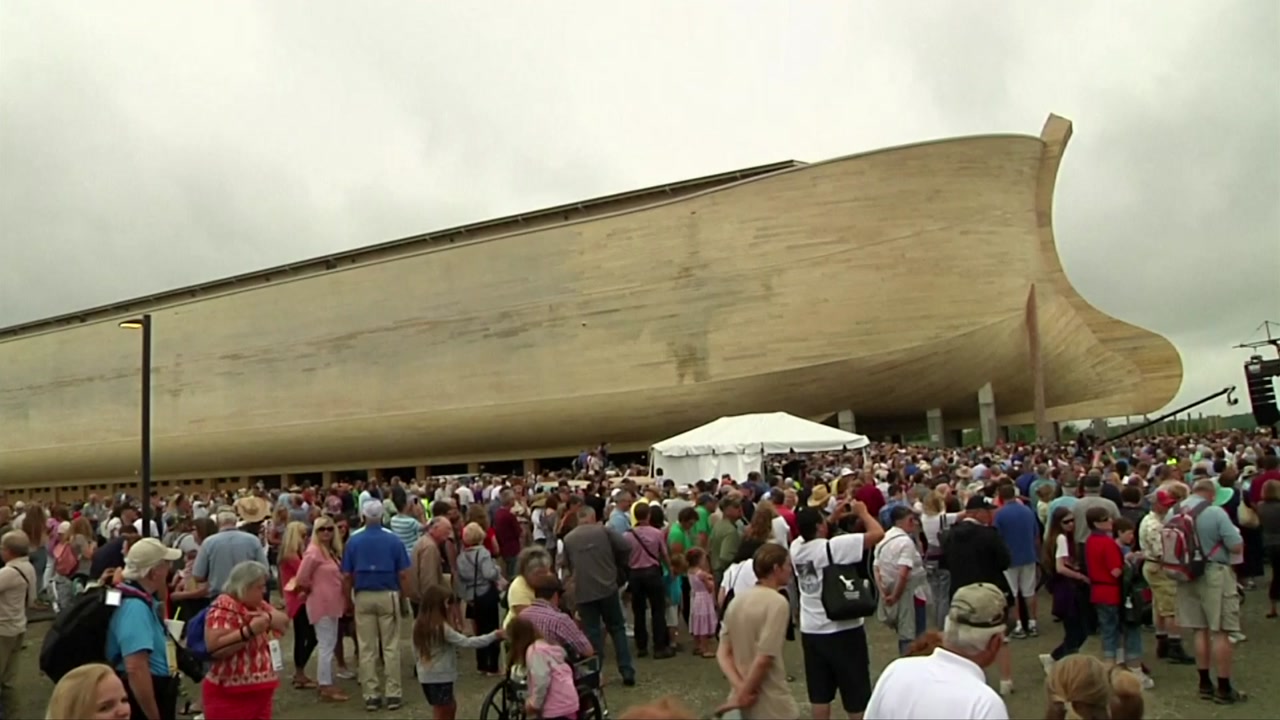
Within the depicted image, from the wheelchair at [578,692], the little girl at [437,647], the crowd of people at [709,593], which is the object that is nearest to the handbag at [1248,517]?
the crowd of people at [709,593]

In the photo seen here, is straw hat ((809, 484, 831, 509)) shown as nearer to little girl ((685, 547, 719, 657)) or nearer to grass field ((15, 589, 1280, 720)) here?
grass field ((15, 589, 1280, 720))

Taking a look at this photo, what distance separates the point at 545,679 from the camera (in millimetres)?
4621

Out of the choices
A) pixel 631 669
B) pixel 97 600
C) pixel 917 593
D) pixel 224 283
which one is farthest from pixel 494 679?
pixel 224 283

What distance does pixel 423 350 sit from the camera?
37.4m

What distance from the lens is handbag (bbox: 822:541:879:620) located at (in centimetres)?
524

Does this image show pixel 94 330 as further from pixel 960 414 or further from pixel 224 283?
pixel 960 414

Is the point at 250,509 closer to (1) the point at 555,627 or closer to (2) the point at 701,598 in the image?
(2) the point at 701,598

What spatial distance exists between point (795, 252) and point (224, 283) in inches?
1215

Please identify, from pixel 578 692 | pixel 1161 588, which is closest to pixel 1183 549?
pixel 1161 588

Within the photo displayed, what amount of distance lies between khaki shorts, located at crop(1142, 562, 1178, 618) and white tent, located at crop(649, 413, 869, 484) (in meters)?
10.3

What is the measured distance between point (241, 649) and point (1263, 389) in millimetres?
25160

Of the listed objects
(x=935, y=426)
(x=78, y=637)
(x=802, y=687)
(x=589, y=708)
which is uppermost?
(x=935, y=426)

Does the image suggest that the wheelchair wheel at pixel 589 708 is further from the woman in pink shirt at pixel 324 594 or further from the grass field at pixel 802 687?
the woman in pink shirt at pixel 324 594


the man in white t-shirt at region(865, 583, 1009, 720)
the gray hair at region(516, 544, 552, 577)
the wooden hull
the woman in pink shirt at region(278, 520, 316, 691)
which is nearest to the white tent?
the woman in pink shirt at region(278, 520, 316, 691)
